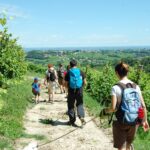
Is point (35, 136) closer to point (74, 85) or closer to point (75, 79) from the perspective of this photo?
point (74, 85)

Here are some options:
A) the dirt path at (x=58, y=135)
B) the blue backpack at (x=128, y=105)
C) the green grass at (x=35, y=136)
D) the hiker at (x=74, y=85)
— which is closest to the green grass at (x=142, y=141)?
the dirt path at (x=58, y=135)

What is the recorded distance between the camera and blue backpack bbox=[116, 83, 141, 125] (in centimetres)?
646

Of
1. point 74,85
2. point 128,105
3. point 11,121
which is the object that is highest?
point 128,105

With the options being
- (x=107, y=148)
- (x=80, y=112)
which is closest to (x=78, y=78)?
(x=80, y=112)

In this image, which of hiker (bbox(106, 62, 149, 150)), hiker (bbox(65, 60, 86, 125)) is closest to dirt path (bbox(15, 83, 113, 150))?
hiker (bbox(65, 60, 86, 125))

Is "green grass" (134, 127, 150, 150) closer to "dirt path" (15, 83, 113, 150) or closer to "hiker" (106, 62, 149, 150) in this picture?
"dirt path" (15, 83, 113, 150)

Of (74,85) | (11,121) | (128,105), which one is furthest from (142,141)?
(128,105)

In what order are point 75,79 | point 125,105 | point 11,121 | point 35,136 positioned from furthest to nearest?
point 75,79, point 11,121, point 35,136, point 125,105

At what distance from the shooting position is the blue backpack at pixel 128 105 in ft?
21.2

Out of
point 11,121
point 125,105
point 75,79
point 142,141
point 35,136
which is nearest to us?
point 125,105

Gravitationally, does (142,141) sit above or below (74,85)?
below

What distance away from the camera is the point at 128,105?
648 cm

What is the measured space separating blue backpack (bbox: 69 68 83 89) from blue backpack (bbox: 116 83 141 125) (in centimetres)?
485

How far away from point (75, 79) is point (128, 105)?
16.3 ft
